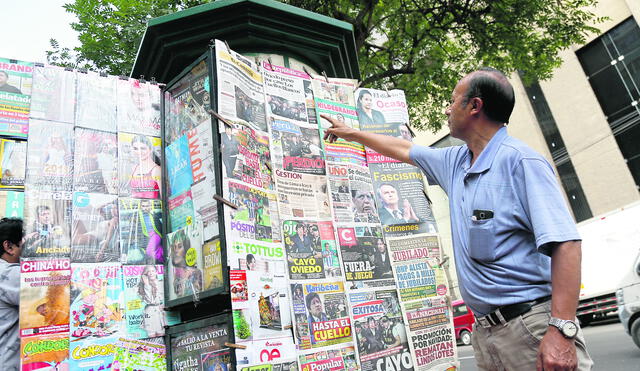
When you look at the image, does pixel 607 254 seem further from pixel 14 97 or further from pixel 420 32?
pixel 14 97

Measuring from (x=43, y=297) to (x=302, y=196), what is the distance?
1806 millimetres

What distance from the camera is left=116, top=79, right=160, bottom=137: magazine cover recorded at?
3490 mm

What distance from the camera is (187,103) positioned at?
3.38 metres

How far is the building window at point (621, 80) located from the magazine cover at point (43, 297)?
21013 millimetres

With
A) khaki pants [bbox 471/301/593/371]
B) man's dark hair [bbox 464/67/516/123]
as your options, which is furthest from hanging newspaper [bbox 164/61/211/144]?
khaki pants [bbox 471/301/593/371]

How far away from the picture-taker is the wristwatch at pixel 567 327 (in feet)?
5.13

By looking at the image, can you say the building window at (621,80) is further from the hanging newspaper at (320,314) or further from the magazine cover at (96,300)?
the magazine cover at (96,300)

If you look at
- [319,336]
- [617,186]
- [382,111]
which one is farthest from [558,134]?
[319,336]

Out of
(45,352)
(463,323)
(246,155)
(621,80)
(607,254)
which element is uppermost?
(621,80)

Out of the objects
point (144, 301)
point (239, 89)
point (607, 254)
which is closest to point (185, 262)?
point (144, 301)

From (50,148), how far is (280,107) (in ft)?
5.42

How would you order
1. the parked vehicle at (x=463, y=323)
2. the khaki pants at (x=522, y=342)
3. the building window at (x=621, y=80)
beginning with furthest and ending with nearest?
1. the building window at (x=621, y=80)
2. the parked vehicle at (x=463, y=323)
3. the khaki pants at (x=522, y=342)

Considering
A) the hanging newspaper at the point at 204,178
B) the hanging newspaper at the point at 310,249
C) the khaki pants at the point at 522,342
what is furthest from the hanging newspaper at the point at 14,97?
the khaki pants at the point at 522,342

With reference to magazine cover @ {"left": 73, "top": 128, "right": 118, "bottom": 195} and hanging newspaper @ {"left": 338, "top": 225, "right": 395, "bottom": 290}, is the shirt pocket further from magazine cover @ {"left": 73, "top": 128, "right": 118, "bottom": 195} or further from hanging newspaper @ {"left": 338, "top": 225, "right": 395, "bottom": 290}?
magazine cover @ {"left": 73, "top": 128, "right": 118, "bottom": 195}
